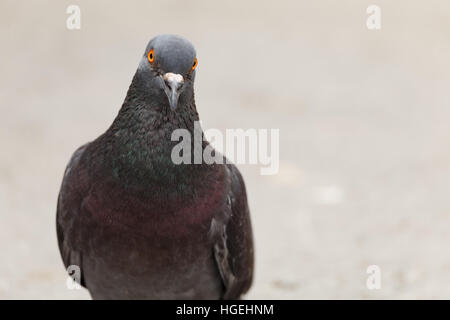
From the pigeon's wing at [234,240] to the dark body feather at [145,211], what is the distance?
0.04ft

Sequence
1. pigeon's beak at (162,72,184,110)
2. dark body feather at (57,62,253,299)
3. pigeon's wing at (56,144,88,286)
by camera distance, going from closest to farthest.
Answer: pigeon's beak at (162,72,184,110) → dark body feather at (57,62,253,299) → pigeon's wing at (56,144,88,286)

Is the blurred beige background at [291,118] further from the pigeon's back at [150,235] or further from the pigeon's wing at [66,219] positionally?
the pigeon's back at [150,235]

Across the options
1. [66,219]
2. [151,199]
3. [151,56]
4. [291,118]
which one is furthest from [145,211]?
[291,118]

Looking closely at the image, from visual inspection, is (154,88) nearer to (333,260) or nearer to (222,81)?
(333,260)

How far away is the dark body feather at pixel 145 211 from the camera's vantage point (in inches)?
179

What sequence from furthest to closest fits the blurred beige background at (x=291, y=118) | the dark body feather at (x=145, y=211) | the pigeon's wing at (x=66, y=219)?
the blurred beige background at (x=291, y=118) < the pigeon's wing at (x=66, y=219) < the dark body feather at (x=145, y=211)

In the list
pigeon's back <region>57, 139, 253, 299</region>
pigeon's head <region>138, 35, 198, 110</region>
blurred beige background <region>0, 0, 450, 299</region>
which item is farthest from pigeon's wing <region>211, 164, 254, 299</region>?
blurred beige background <region>0, 0, 450, 299</region>

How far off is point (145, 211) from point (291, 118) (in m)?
7.78

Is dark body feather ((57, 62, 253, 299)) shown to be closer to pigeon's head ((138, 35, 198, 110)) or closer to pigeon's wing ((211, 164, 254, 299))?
pigeon's wing ((211, 164, 254, 299))

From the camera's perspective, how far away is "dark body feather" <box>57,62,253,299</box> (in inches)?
179

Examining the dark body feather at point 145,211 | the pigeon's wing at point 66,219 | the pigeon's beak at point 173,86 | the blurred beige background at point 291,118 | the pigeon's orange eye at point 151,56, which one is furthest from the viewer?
the blurred beige background at point 291,118

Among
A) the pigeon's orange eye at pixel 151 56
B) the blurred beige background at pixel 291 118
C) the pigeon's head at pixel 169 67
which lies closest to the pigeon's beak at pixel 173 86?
the pigeon's head at pixel 169 67

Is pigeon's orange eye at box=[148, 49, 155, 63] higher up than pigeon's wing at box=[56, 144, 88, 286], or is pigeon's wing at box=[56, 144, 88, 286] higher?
pigeon's orange eye at box=[148, 49, 155, 63]

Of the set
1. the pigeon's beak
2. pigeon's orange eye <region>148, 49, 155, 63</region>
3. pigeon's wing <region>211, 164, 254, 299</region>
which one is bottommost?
pigeon's wing <region>211, 164, 254, 299</region>
